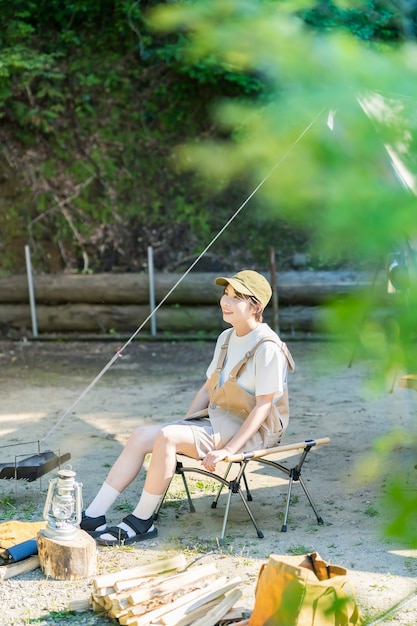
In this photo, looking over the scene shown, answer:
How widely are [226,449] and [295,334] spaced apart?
6410mm

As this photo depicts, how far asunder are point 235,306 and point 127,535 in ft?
4.14

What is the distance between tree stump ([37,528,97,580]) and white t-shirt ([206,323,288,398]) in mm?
1105

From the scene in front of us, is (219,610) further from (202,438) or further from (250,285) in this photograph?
(250,285)

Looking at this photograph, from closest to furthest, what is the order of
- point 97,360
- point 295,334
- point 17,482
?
point 17,482 < point 97,360 < point 295,334

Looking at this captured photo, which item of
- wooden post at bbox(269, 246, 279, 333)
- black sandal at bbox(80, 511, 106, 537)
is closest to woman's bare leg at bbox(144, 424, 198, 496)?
black sandal at bbox(80, 511, 106, 537)

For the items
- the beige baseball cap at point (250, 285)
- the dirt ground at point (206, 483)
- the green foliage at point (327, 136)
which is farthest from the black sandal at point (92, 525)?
the green foliage at point (327, 136)

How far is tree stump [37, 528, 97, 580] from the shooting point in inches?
154

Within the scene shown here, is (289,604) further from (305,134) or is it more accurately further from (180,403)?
(180,403)

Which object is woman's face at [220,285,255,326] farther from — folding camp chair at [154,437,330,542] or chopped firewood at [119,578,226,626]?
chopped firewood at [119,578,226,626]

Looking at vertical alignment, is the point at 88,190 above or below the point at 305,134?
above

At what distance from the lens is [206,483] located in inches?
211

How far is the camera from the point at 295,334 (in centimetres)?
1063

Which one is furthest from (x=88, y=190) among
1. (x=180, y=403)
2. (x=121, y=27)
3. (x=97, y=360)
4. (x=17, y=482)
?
(x=17, y=482)

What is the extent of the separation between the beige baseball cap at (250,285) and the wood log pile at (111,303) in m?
6.42
